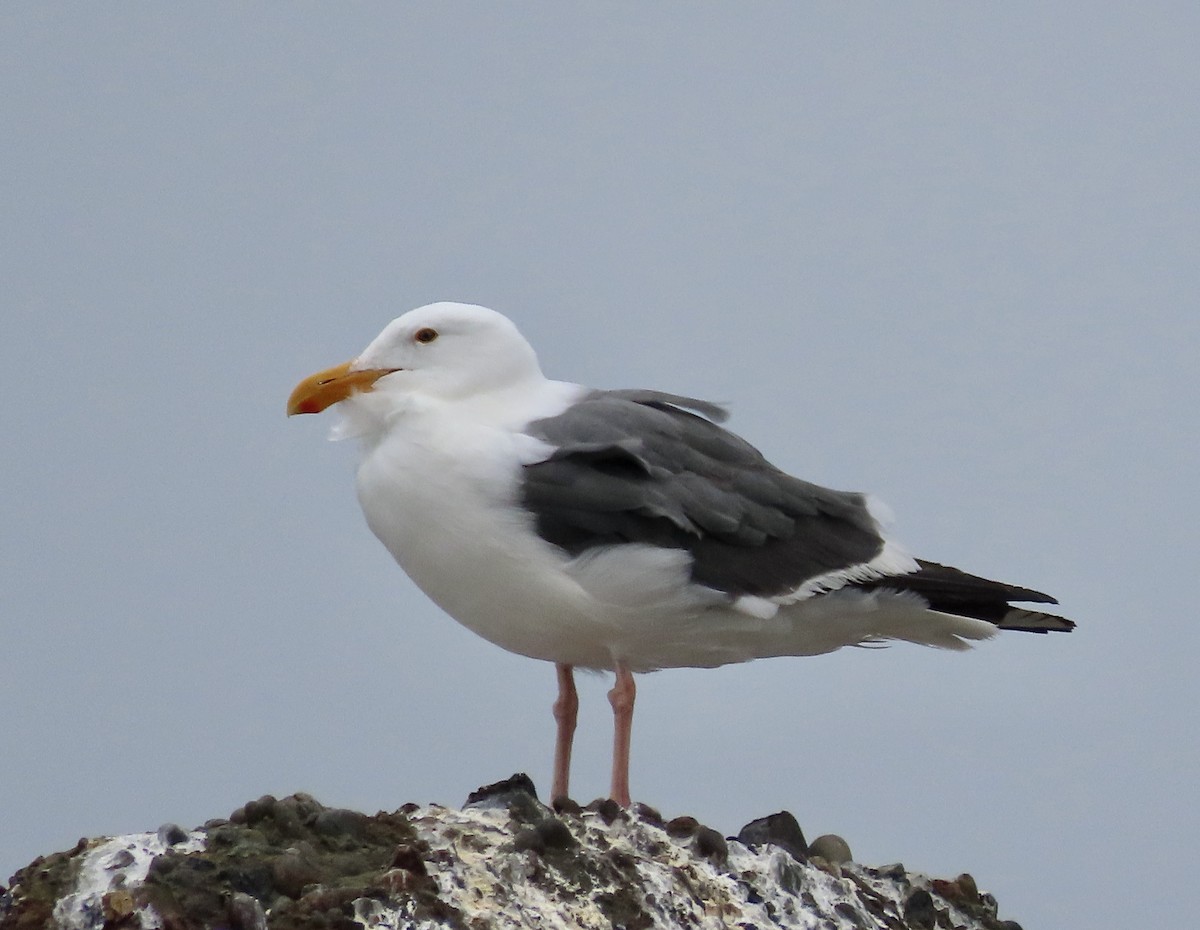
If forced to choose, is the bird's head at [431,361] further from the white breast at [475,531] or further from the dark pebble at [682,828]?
the dark pebble at [682,828]

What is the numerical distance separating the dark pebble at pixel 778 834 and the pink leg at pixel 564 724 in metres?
1.11

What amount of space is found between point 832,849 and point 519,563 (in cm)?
180

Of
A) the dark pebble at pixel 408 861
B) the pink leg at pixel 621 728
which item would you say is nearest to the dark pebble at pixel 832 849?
the pink leg at pixel 621 728

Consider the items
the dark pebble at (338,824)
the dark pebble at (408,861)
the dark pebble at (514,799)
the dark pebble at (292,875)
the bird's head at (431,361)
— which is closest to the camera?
the dark pebble at (292,875)

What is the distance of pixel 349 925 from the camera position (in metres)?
6.00

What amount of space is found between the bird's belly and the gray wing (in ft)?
0.40

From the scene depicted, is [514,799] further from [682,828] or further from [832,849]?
[832,849]

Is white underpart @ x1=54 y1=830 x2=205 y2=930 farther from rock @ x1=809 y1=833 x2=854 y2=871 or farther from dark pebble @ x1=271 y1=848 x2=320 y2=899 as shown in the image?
Answer: rock @ x1=809 y1=833 x2=854 y2=871

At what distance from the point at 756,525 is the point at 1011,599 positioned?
144 cm

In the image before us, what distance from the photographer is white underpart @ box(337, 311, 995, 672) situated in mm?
7570

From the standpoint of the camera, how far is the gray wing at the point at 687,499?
7.59 meters

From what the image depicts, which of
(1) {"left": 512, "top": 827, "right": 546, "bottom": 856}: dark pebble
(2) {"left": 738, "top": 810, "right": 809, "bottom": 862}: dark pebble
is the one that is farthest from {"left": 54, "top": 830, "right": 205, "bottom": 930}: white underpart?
(2) {"left": 738, "top": 810, "right": 809, "bottom": 862}: dark pebble

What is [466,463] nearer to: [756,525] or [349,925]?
[756,525]

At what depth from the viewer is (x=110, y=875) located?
243 inches
